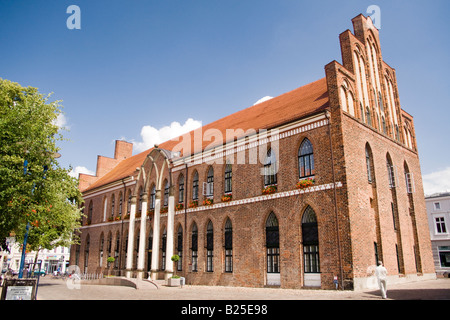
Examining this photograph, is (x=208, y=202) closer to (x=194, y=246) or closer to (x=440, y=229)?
(x=194, y=246)

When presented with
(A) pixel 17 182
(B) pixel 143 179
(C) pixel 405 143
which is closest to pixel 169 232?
(B) pixel 143 179

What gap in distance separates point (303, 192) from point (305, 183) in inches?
19.8

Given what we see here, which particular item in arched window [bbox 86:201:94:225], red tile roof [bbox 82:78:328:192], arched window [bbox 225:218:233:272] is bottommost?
arched window [bbox 225:218:233:272]

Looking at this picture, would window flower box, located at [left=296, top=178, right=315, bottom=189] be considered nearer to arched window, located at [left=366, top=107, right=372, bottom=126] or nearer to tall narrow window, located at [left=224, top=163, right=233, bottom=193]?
arched window, located at [left=366, top=107, right=372, bottom=126]

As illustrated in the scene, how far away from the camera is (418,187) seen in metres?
25.2

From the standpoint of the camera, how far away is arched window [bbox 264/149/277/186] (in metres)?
21.1

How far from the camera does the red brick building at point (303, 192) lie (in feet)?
58.7

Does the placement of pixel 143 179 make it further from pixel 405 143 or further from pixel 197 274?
pixel 405 143

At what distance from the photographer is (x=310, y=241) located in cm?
1833

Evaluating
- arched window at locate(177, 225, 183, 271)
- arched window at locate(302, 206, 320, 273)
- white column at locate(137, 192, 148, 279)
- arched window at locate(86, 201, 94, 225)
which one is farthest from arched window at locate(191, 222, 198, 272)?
arched window at locate(86, 201, 94, 225)

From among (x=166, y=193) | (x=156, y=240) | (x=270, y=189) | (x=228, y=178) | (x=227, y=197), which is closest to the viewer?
(x=270, y=189)

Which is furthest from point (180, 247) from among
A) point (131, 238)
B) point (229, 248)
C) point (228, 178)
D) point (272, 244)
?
point (272, 244)

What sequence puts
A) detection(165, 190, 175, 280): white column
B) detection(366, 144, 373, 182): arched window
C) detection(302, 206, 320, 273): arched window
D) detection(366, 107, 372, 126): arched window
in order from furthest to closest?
detection(165, 190, 175, 280): white column
detection(366, 107, 372, 126): arched window
detection(366, 144, 373, 182): arched window
detection(302, 206, 320, 273): arched window

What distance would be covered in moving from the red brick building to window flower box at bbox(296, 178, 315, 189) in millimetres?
52
